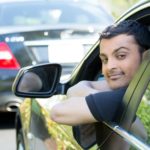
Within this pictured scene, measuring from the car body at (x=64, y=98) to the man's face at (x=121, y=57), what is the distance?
96 mm

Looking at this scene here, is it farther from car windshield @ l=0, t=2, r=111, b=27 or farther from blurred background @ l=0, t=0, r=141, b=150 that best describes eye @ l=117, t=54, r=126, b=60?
car windshield @ l=0, t=2, r=111, b=27

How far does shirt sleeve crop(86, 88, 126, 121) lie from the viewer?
239cm

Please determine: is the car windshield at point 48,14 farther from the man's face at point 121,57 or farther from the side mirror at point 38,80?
the man's face at point 121,57

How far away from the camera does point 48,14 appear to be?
322 inches

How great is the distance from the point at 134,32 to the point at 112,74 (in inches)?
8.1

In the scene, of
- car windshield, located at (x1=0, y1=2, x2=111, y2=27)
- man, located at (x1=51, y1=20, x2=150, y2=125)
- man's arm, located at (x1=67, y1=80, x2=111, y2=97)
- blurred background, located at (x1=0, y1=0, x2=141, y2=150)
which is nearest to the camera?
man, located at (x1=51, y1=20, x2=150, y2=125)

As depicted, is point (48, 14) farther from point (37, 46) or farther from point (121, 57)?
point (121, 57)

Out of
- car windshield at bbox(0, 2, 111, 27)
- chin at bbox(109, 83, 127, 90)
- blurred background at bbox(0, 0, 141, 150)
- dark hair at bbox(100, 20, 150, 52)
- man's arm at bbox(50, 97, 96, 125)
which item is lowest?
blurred background at bbox(0, 0, 141, 150)

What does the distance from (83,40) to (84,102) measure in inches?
187

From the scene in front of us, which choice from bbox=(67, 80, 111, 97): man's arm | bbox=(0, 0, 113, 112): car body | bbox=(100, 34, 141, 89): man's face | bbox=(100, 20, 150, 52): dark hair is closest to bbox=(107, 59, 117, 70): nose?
bbox=(100, 34, 141, 89): man's face

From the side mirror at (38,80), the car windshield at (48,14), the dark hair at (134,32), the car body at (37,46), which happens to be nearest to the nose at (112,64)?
the dark hair at (134,32)

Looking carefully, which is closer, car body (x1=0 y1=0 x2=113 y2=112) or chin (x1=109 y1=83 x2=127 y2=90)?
chin (x1=109 y1=83 x2=127 y2=90)

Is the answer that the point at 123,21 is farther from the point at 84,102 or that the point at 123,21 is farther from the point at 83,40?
the point at 83,40

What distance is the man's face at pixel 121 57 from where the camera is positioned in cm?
252
